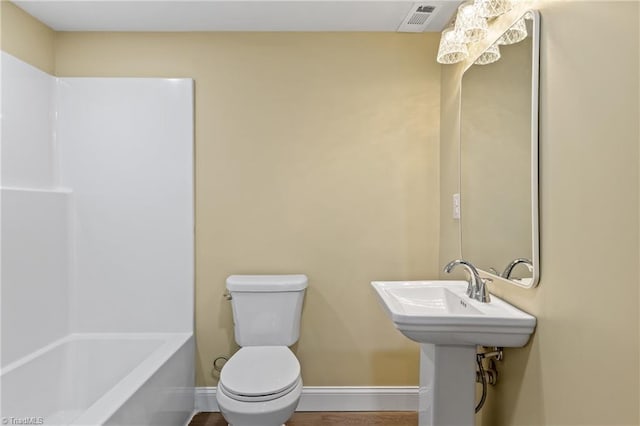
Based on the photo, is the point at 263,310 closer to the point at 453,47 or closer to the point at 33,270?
the point at 33,270

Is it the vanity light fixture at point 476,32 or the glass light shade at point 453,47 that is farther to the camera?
the glass light shade at point 453,47

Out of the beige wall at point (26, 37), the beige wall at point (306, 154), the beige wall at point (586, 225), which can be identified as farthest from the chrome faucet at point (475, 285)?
the beige wall at point (26, 37)

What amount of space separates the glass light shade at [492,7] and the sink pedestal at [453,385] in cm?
128

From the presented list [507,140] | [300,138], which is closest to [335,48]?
[300,138]

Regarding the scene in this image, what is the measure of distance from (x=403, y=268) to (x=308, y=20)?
59.9 inches

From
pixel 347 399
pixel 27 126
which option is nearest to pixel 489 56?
pixel 347 399

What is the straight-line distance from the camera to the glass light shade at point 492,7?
4.64ft

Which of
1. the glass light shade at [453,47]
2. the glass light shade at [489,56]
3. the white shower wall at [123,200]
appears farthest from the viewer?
the white shower wall at [123,200]

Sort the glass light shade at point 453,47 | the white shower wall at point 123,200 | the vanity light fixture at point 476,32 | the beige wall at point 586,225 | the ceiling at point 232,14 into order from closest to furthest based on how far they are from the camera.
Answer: the beige wall at point 586,225, the vanity light fixture at point 476,32, the glass light shade at point 453,47, the ceiling at point 232,14, the white shower wall at point 123,200

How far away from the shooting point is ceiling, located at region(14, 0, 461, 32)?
1910mm

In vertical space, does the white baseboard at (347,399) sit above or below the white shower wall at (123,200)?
below

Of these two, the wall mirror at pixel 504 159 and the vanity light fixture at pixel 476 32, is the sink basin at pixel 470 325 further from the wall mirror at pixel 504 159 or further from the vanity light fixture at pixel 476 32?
the vanity light fixture at pixel 476 32

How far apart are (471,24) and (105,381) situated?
2545mm

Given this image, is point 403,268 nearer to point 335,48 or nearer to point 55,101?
point 335,48
